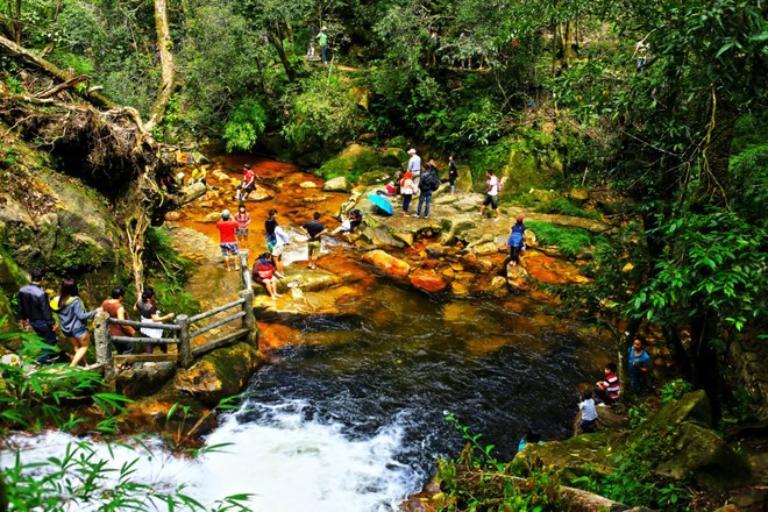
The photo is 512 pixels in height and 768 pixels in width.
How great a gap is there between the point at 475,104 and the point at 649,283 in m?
16.9

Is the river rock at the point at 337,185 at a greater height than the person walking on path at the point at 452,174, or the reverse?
the person walking on path at the point at 452,174

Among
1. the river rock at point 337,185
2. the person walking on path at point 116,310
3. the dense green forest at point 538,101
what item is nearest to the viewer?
the dense green forest at point 538,101

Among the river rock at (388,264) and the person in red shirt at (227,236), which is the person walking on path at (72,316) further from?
the river rock at (388,264)

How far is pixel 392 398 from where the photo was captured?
10.3m

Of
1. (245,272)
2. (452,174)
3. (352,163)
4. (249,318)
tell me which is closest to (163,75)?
(245,272)

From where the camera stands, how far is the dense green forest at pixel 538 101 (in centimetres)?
575

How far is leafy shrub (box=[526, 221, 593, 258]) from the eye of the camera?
1603 cm

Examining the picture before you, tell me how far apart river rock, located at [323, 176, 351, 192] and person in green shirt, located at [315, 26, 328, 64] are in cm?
670

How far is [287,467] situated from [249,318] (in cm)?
333

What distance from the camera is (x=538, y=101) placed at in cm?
2119

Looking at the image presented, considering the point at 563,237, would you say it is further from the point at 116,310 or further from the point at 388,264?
A: the point at 116,310

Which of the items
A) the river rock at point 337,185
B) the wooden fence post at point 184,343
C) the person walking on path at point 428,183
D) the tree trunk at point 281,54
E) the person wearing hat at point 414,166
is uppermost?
the tree trunk at point 281,54

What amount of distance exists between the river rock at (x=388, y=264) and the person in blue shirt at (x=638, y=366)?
6.64m

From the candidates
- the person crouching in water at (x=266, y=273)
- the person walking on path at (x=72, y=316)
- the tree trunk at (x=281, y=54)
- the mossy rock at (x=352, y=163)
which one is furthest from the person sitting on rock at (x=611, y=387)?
the tree trunk at (x=281, y=54)
